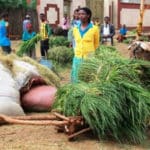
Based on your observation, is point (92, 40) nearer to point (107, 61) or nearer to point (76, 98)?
point (107, 61)

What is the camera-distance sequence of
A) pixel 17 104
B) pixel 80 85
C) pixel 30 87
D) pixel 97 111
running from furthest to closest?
pixel 30 87 → pixel 17 104 → pixel 80 85 → pixel 97 111

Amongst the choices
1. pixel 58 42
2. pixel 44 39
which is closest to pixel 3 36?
pixel 44 39

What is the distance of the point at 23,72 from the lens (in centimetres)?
702

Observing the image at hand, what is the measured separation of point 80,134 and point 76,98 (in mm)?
395

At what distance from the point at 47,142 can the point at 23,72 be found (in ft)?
5.99

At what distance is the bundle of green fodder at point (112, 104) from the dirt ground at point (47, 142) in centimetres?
12

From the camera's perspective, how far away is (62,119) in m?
5.50

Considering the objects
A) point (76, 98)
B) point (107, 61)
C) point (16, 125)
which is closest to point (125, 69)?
point (107, 61)

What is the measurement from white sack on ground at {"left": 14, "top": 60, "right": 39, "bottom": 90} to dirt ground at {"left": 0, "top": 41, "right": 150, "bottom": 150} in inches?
45.7

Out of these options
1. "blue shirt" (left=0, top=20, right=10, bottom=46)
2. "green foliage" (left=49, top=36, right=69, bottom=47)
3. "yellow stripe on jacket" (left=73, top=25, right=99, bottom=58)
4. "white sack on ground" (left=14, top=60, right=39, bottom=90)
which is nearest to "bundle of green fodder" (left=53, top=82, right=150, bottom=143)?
"white sack on ground" (left=14, top=60, right=39, bottom=90)

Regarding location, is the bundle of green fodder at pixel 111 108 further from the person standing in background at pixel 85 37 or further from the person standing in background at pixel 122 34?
the person standing in background at pixel 122 34

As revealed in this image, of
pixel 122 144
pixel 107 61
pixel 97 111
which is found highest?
pixel 107 61

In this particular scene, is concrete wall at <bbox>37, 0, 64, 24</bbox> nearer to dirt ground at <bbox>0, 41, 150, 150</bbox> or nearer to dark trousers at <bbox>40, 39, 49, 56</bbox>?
dark trousers at <bbox>40, 39, 49, 56</bbox>

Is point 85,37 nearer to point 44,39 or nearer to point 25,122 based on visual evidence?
point 25,122
